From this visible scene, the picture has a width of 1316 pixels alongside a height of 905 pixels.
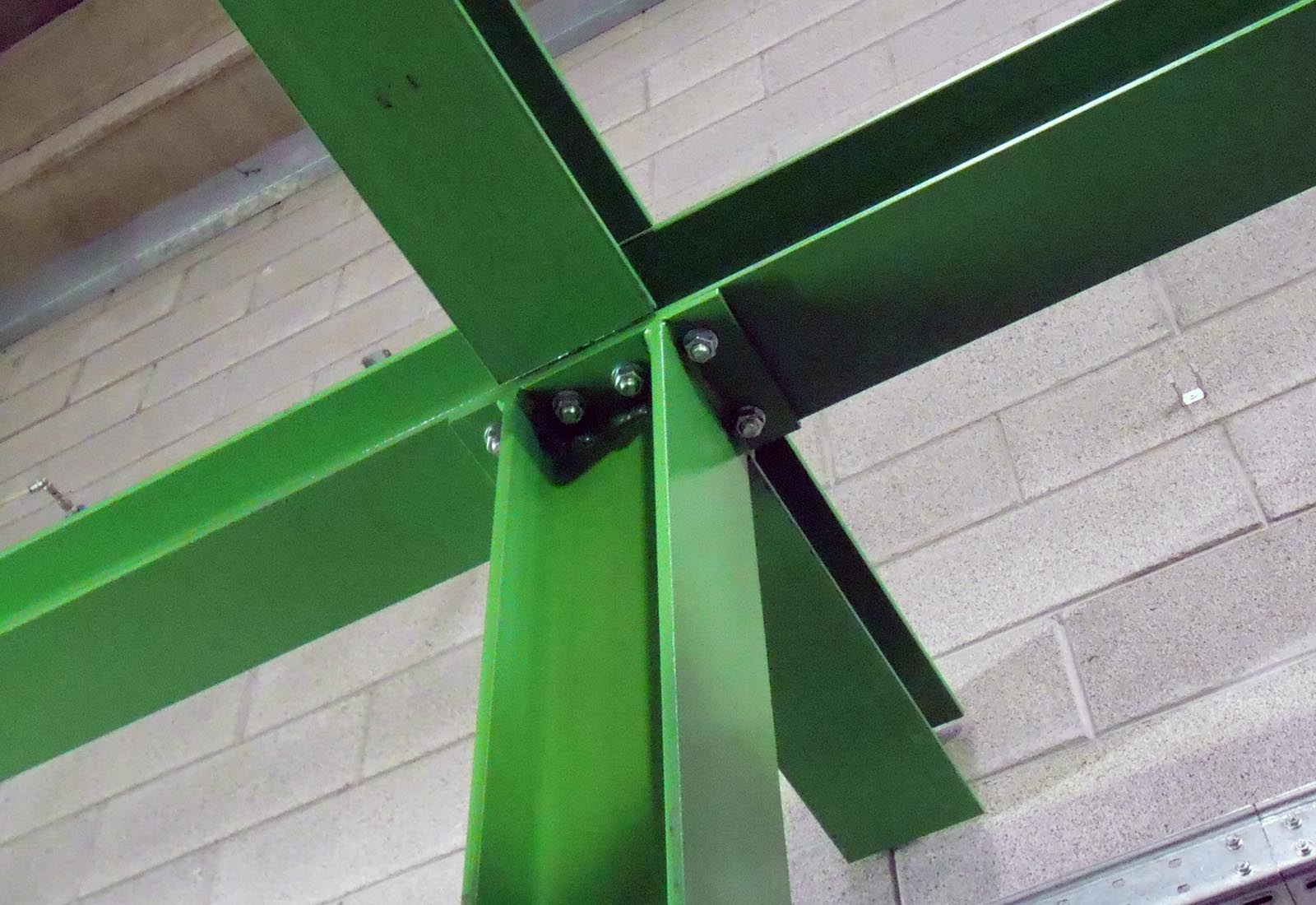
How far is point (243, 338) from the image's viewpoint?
372 centimetres

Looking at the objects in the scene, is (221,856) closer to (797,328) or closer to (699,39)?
(797,328)

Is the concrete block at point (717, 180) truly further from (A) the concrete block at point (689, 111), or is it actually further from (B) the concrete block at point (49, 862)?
(B) the concrete block at point (49, 862)

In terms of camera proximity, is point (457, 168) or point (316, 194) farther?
point (316, 194)

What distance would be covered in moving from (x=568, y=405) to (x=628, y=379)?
0.23ft

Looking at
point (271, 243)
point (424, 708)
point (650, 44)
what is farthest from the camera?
point (271, 243)

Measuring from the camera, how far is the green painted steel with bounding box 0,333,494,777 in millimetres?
1399

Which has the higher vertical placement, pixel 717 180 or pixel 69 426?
pixel 69 426

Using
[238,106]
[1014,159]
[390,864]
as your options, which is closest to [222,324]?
[238,106]

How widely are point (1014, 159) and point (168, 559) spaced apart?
0.99 m

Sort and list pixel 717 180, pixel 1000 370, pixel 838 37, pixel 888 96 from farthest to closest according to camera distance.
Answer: pixel 838 37, pixel 717 180, pixel 888 96, pixel 1000 370

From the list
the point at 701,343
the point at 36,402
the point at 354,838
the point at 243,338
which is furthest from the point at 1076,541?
the point at 36,402

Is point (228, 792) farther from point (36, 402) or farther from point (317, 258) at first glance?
point (36, 402)

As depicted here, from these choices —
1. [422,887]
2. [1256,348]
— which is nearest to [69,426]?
[422,887]

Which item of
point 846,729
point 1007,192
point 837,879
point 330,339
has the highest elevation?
point 1007,192
